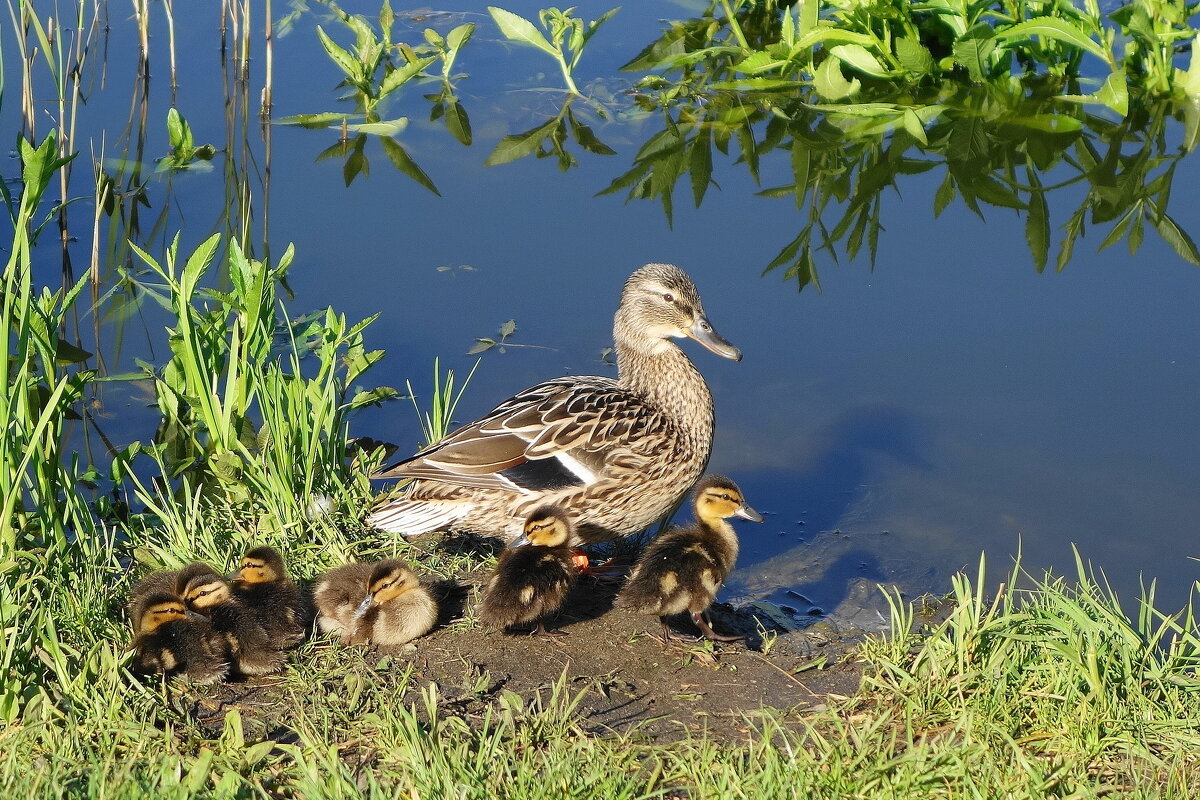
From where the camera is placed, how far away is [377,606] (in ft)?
12.3

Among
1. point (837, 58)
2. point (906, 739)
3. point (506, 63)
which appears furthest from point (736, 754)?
point (506, 63)

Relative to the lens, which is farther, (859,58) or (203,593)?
(859,58)

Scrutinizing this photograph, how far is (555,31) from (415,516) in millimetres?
4873

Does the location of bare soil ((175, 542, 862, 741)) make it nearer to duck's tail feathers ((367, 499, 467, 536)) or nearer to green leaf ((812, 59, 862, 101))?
duck's tail feathers ((367, 499, 467, 536))

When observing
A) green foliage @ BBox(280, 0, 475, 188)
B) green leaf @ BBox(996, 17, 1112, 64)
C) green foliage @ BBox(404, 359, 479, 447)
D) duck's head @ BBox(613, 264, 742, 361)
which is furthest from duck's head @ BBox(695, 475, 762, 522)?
green leaf @ BBox(996, 17, 1112, 64)

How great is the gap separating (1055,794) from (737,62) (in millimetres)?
6397

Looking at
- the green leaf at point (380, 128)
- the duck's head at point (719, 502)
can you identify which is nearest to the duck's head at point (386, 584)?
the duck's head at point (719, 502)

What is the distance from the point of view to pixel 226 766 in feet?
10.0

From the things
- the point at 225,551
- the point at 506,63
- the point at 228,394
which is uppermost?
the point at 506,63

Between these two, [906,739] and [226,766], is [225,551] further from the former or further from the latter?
[906,739]

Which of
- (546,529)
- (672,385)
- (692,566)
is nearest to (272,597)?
(546,529)

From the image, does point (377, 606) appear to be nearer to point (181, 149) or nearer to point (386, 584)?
point (386, 584)

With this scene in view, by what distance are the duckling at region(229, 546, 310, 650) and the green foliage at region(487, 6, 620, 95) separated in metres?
4.99

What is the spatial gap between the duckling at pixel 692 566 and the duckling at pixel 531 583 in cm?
23
